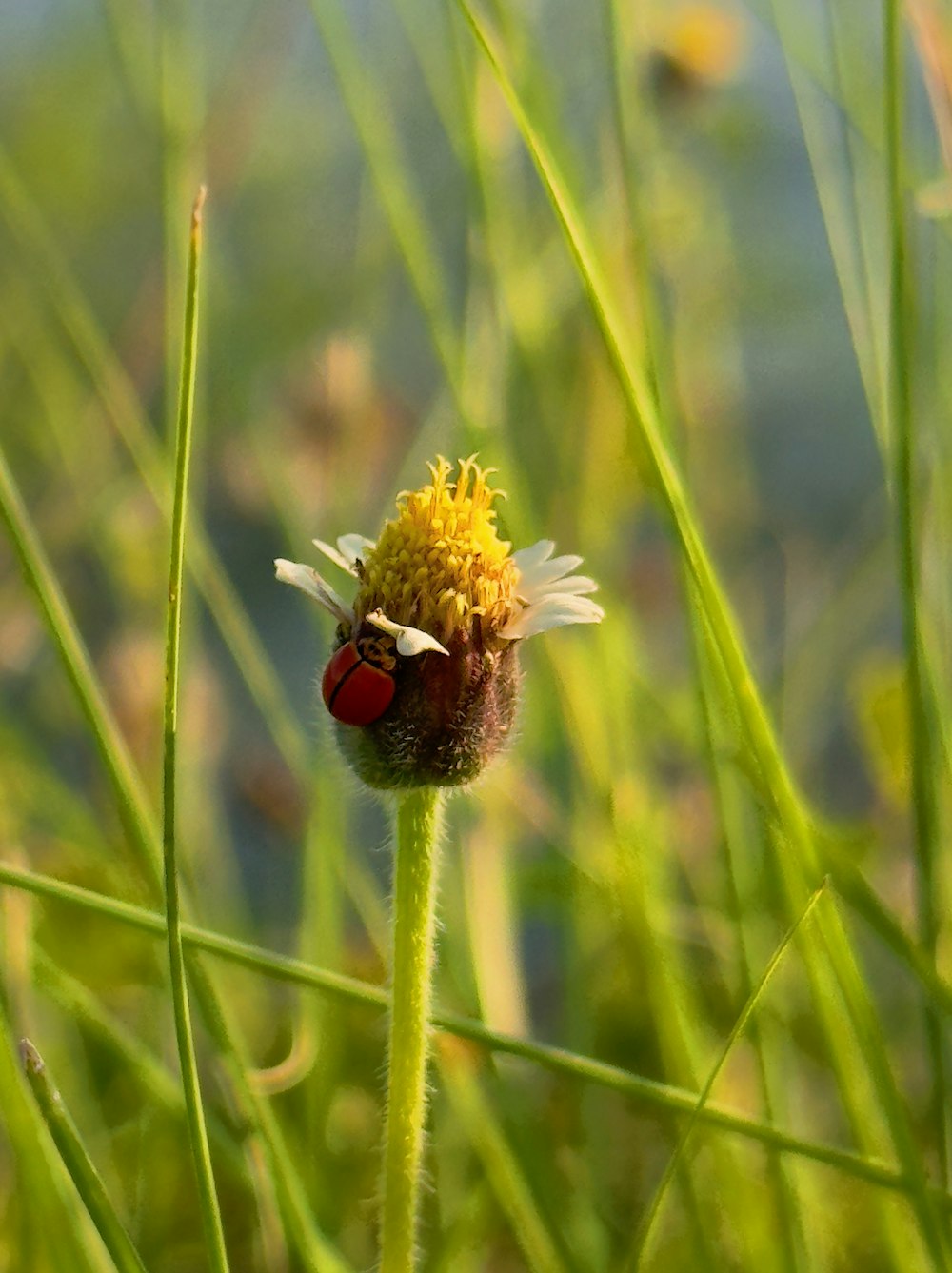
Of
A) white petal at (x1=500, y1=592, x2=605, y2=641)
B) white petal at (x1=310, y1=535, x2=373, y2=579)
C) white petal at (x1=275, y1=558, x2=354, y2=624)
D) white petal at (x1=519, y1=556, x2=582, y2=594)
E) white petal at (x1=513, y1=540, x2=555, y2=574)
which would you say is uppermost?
white petal at (x1=513, y1=540, x2=555, y2=574)

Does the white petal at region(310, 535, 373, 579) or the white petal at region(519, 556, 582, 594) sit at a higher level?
the white petal at region(519, 556, 582, 594)

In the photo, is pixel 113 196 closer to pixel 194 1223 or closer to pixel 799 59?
pixel 799 59

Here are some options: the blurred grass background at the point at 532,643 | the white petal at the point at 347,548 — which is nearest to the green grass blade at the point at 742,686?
the blurred grass background at the point at 532,643

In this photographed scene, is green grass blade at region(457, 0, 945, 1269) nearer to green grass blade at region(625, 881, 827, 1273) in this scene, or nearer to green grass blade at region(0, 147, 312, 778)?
green grass blade at region(625, 881, 827, 1273)

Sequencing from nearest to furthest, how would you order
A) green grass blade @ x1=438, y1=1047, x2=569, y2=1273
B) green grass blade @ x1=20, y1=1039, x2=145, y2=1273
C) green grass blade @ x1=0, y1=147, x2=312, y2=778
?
1. green grass blade @ x1=20, y1=1039, x2=145, y2=1273
2. green grass blade @ x1=438, y1=1047, x2=569, y2=1273
3. green grass blade @ x1=0, y1=147, x2=312, y2=778

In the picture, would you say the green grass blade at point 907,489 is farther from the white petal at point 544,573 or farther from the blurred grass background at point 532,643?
the white petal at point 544,573

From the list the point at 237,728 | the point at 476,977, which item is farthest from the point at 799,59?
the point at 237,728

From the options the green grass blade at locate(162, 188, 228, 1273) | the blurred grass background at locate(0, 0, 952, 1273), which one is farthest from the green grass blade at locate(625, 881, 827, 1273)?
the green grass blade at locate(162, 188, 228, 1273)

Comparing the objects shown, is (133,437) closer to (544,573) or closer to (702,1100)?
(544,573)
